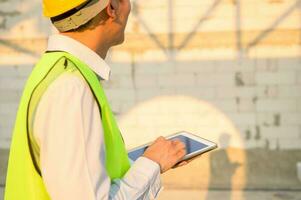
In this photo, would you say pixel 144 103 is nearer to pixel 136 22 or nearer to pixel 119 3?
pixel 136 22

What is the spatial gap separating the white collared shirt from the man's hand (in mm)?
159

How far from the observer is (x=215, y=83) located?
4.78 m

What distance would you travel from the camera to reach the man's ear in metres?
1.06

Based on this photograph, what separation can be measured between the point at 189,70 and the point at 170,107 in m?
0.43

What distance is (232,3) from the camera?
15.2 feet

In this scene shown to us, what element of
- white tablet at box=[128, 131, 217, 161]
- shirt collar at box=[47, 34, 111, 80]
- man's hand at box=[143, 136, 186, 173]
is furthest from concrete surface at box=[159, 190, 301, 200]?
shirt collar at box=[47, 34, 111, 80]

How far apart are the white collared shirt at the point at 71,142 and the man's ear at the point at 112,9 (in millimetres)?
194

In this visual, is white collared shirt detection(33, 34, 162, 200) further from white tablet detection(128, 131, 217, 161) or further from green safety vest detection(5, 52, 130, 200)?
white tablet detection(128, 131, 217, 161)

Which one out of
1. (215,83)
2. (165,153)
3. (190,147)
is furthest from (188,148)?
(215,83)

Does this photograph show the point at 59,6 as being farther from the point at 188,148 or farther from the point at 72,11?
the point at 188,148

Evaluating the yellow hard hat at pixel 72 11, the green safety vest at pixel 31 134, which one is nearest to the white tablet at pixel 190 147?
the green safety vest at pixel 31 134

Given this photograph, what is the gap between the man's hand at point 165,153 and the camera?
3.61ft

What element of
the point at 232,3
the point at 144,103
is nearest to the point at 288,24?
the point at 232,3

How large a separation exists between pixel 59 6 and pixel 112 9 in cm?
12
